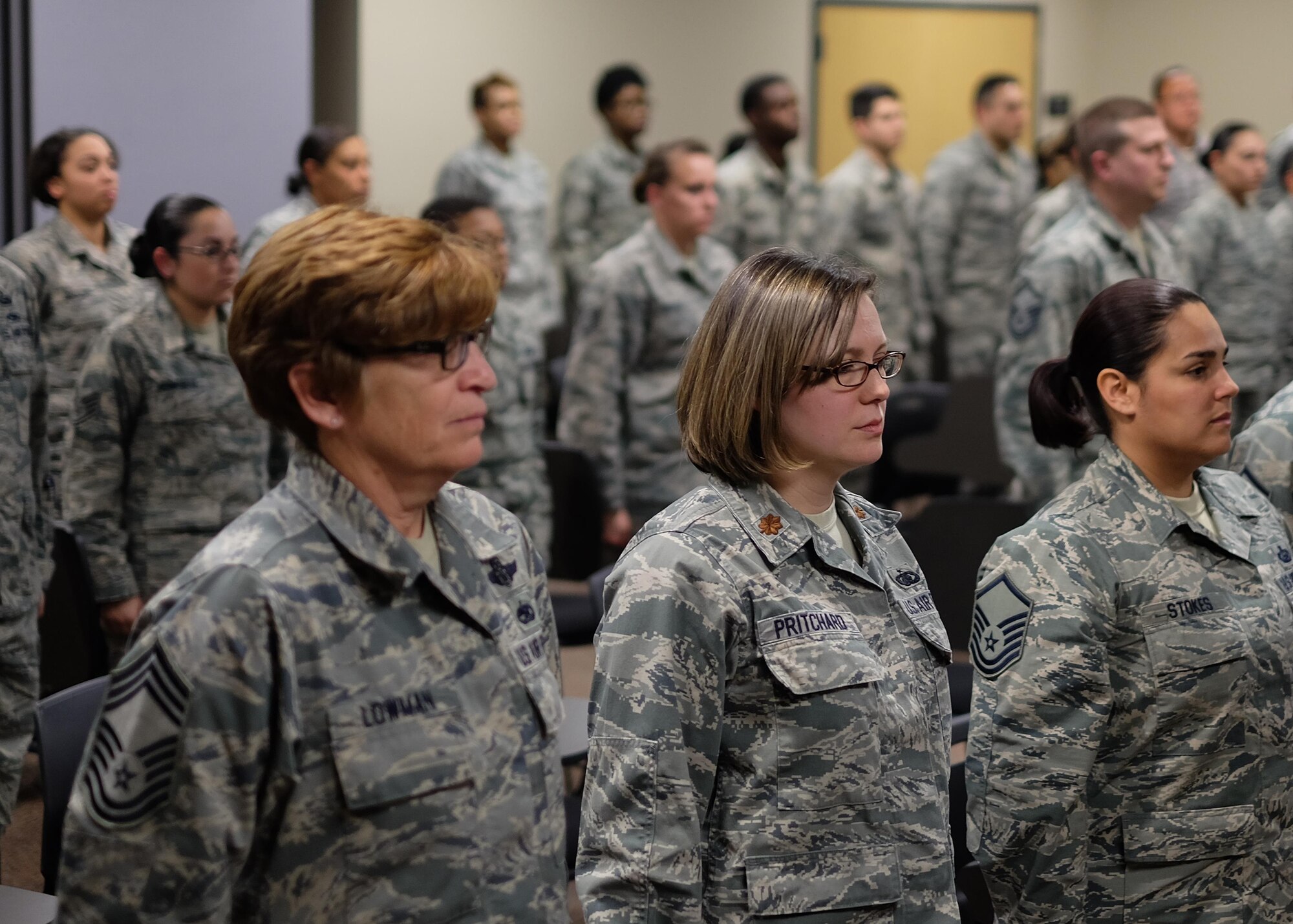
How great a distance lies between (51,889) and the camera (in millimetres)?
2125

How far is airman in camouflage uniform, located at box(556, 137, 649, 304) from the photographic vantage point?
791 cm

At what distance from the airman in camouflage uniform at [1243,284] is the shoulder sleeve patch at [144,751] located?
5.48m

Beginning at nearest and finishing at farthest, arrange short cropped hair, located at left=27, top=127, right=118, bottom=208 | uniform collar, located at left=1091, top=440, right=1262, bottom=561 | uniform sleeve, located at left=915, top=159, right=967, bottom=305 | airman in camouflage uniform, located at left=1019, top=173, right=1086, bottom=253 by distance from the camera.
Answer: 1. uniform collar, located at left=1091, top=440, right=1262, bottom=561
2. short cropped hair, located at left=27, top=127, right=118, bottom=208
3. airman in camouflage uniform, located at left=1019, top=173, right=1086, bottom=253
4. uniform sleeve, located at left=915, top=159, right=967, bottom=305

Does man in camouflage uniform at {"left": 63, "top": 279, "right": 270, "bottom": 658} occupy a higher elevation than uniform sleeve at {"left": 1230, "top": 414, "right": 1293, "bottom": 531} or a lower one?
lower

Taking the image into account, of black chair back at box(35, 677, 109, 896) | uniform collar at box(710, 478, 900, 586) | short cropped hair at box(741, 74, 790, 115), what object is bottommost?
black chair back at box(35, 677, 109, 896)

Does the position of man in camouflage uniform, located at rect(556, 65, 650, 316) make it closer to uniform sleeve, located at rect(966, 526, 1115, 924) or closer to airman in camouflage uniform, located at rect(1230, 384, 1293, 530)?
airman in camouflage uniform, located at rect(1230, 384, 1293, 530)

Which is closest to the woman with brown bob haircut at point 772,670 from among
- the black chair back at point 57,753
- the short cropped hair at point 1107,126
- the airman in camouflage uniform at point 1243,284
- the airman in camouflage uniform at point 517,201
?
the black chair back at point 57,753

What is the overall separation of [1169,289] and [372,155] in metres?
6.43

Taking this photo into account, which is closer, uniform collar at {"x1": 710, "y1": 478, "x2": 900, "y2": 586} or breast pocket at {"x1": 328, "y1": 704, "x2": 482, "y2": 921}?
breast pocket at {"x1": 328, "y1": 704, "x2": 482, "y2": 921}

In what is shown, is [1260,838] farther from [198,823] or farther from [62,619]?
[62,619]

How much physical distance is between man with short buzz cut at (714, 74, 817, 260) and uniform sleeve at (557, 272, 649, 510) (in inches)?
112

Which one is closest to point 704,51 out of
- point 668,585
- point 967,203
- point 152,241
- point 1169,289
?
point 967,203

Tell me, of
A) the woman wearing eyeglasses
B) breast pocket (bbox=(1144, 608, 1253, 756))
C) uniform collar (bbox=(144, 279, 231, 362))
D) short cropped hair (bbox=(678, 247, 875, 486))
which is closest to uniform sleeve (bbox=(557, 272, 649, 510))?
the woman wearing eyeglasses

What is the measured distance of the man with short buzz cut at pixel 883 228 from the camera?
7.37 m
